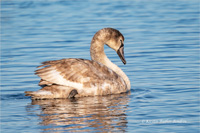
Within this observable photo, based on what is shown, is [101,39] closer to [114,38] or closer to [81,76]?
[114,38]

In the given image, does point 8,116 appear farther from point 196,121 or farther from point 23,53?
point 23,53

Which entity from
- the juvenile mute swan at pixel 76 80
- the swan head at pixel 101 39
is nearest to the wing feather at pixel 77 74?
the juvenile mute swan at pixel 76 80

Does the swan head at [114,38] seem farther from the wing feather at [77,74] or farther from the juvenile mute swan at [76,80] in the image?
the wing feather at [77,74]

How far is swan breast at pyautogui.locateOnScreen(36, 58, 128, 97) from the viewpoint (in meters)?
11.4

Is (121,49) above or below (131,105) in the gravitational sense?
above

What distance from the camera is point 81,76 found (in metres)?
11.5

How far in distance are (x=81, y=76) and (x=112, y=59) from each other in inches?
187

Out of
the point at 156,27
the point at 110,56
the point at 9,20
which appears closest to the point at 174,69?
the point at 110,56

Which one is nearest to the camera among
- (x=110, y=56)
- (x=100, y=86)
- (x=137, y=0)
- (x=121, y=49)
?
(x=100, y=86)

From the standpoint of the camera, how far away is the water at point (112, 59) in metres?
9.55

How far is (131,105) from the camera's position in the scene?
10.8 metres

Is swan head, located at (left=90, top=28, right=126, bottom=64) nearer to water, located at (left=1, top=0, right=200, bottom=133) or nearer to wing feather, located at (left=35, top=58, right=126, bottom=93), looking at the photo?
wing feather, located at (left=35, top=58, right=126, bottom=93)

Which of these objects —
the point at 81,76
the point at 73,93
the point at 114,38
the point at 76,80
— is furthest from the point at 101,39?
the point at 73,93

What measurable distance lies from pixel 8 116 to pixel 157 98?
10.6 ft
